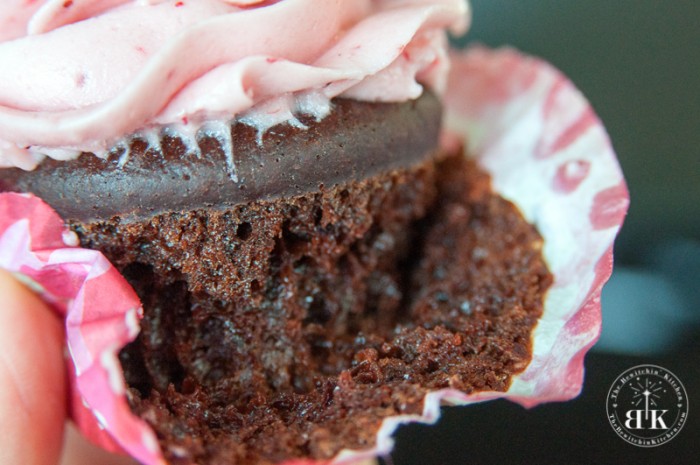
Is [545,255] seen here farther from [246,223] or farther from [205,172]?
[205,172]

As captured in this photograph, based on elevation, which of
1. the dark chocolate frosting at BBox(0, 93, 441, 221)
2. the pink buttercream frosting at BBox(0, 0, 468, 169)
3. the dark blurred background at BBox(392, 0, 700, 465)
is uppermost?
the pink buttercream frosting at BBox(0, 0, 468, 169)

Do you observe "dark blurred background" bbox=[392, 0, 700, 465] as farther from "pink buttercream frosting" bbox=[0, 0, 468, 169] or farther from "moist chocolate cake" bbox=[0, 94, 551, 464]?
"pink buttercream frosting" bbox=[0, 0, 468, 169]

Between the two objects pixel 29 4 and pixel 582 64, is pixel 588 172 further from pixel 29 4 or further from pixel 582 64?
pixel 582 64

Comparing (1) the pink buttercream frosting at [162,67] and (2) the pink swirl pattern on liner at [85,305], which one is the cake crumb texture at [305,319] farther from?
(1) the pink buttercream frosting at [162,67]

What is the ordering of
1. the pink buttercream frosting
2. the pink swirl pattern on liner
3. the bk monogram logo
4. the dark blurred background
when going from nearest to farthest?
the pink swirl pattern on liner
the pink buttercream frosting
the bk monogram logo
the dark blurred background

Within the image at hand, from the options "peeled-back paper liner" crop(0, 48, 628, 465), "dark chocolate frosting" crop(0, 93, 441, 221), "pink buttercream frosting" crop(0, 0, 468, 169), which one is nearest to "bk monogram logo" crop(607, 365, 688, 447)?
"peeled-back paper liner" crop(0, 48, 628, 465)

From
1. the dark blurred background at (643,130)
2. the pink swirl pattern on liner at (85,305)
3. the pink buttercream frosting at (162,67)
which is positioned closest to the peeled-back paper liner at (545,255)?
the pink swirl pattern on liner at (85,305)

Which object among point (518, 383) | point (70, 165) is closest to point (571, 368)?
point (518, 383)
